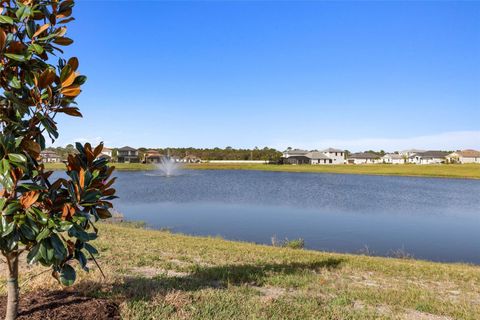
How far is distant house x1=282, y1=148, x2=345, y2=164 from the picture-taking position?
13406 centimetres

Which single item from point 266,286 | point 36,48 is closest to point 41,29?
point 36,48

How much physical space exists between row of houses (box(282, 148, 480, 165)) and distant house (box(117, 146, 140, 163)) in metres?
53.7

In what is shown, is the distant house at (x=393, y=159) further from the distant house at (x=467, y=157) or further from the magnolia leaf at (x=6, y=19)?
the magnolia leaf at (x=6, y=19)

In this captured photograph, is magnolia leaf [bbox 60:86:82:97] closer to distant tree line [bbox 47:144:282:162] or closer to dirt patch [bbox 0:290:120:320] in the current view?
dirt patch [bbox 0:290:120:320]

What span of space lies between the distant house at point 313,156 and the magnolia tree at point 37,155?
425ft

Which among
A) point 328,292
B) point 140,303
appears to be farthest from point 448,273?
point 140,303

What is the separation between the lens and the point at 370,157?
153750 millimetres

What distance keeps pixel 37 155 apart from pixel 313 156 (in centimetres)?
13847

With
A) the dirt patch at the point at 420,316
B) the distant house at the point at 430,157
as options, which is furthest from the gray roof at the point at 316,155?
the dirt patch at the point at 420,316

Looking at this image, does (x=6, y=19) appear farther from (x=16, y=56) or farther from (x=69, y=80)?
(x=69, y=80)

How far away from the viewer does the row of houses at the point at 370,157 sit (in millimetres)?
133500

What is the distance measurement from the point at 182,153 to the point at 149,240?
134 metres

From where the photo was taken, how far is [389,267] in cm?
931

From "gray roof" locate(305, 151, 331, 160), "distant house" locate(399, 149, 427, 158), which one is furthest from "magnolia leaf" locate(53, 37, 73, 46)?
"distant house" locate(399, 149, 427, 158)
